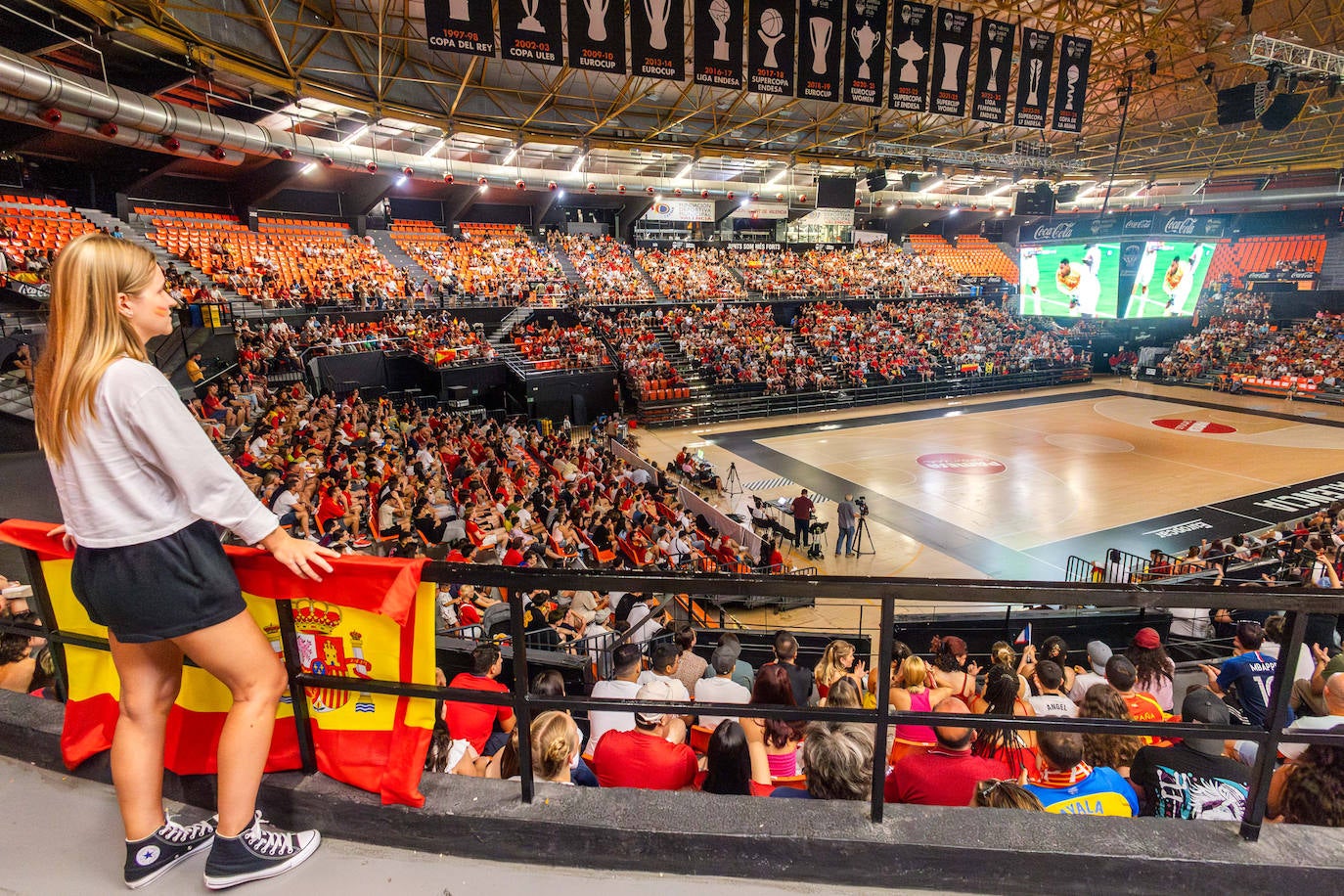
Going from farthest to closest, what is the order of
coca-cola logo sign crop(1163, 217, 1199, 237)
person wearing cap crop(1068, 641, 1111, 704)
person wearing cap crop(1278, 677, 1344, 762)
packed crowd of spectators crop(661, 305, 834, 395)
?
packed crowd of spectators crop(661, 305, 834, 395) → coca-cola logo sign crop(1163, 217, 1199, 237) → person wearing cap crop(1068, 641, 1111, 704) → person wearing cap crop(1278, 677, 1344, 762)

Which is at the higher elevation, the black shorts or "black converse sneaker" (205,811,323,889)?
the black shorts

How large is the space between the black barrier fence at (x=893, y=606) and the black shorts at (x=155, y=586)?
0.28m

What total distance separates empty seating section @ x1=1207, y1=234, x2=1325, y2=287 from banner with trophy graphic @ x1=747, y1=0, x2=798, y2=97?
3243 cm

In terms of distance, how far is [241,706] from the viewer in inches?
72.3

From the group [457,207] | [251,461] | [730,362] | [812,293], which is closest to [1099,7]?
[730,362]

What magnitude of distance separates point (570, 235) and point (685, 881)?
3349 centimetres

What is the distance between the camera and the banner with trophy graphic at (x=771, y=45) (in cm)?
895

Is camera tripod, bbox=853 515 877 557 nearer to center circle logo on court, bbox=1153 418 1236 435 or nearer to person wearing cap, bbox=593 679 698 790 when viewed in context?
person wearing cap, bbox=593 679 698 790

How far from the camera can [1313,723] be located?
111 inches

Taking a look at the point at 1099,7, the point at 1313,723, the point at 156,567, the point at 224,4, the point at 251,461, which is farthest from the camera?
the point at 1099,7

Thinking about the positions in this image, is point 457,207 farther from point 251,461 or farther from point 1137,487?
point 1137,487

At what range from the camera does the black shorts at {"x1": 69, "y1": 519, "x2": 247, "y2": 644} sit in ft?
5.46

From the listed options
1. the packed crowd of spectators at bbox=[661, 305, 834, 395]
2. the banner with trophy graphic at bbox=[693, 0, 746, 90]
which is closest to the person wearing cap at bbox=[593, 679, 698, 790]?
the banner with trophy graphic at bbox=[693, 0, 746, 90]

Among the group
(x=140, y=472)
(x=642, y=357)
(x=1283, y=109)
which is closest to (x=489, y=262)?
(x=642, y=357)
